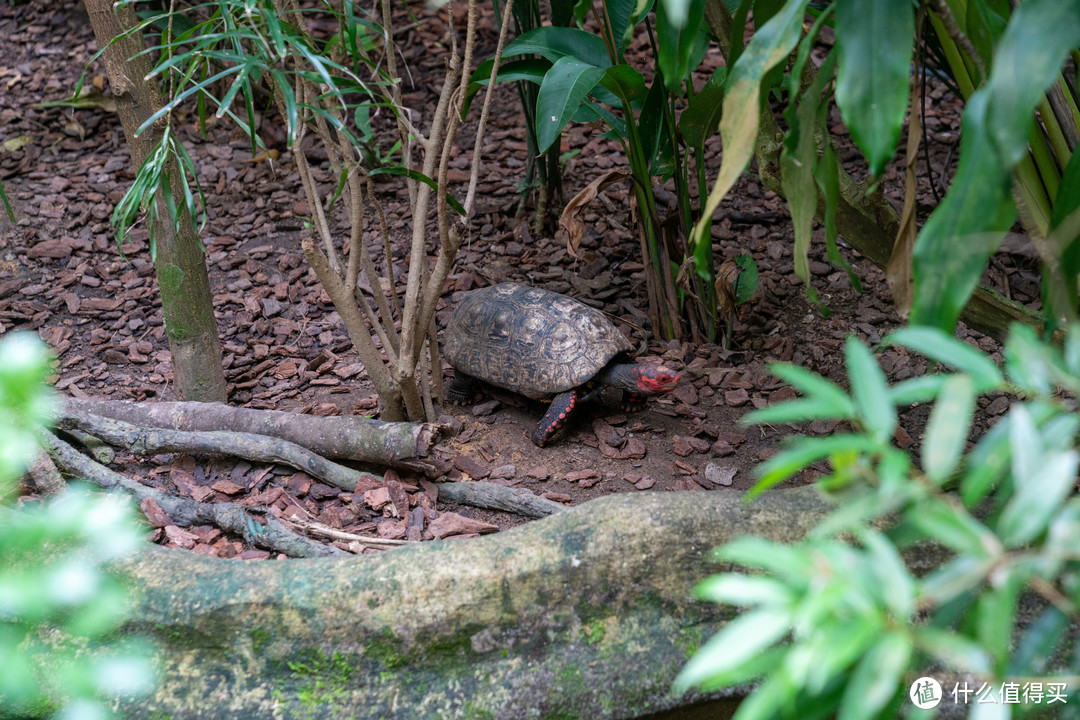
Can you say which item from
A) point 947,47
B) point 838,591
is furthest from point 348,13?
point 838,591

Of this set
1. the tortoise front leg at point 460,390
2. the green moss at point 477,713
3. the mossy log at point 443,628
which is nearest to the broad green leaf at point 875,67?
the mossy log at point 443,628

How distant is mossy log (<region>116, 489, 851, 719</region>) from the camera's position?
1634 millimetres

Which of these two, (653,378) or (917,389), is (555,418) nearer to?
(653,378)

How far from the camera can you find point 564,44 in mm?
3109

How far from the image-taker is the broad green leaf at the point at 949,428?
2.15ft

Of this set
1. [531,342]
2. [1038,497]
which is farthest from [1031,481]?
[531,342]

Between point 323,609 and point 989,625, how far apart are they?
4.49 ft

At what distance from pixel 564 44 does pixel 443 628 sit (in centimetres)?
243

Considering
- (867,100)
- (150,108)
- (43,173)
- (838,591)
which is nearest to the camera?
(838,591)

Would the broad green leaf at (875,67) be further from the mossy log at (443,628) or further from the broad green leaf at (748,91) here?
the mossy log at (443,628)

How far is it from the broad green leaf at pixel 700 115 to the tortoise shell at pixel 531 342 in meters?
0.96

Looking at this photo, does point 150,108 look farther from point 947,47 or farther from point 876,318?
point 876,318

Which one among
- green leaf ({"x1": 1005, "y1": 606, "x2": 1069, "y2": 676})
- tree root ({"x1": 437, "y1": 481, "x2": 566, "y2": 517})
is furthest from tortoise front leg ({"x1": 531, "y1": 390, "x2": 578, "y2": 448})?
green leaf ({"x1": 1005, "y1": 606, "x2": 1069, "y2": 676})

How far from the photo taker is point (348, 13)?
6.80 feet
